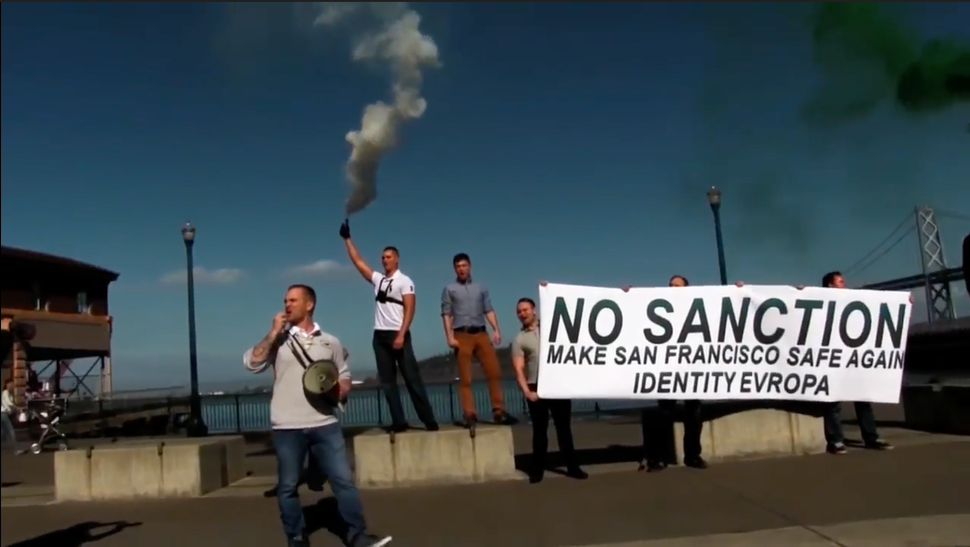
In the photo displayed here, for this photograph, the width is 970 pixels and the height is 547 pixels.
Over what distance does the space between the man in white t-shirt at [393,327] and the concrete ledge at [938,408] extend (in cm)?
616

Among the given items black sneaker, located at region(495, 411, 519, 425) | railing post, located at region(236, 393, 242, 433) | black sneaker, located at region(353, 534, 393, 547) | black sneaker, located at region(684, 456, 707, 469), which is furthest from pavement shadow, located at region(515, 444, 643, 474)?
railing post, located at region(236, 393, 242, 433)

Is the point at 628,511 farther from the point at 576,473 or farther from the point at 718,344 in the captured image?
the point at 718,344

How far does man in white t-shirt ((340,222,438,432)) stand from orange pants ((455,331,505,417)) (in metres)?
0.43

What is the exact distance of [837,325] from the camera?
8938 mm

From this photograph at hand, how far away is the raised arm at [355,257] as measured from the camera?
8281 mm

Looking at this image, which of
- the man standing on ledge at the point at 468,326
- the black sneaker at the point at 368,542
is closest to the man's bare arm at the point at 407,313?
the man standing on ledge at the point at 468,326

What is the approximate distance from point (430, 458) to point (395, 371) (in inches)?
36.7

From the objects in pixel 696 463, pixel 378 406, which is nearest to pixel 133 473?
pixel 696 463

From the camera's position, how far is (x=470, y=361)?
850cm

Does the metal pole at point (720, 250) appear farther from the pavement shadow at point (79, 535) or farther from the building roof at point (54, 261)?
the building roof at point (54, 261)

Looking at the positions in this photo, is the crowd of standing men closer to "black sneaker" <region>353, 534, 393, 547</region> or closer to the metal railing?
"black sneaker" <region>353, 534, 393, 547</region>

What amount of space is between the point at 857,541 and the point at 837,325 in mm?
4188

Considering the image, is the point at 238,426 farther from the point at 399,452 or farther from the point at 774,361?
the point at 774,361

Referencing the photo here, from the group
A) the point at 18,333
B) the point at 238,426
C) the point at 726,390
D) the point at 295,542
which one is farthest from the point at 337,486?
the point at 238,426
